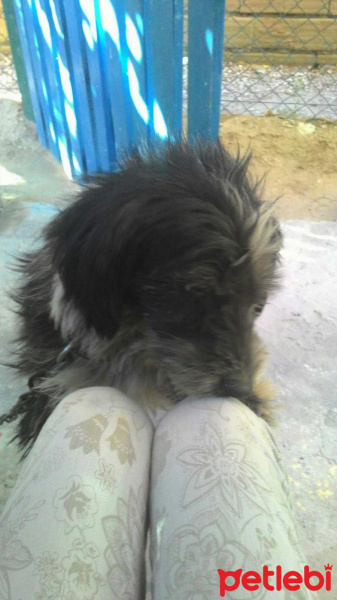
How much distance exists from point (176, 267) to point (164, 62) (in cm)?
120

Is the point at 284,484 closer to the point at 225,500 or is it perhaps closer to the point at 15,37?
the point at 225,500

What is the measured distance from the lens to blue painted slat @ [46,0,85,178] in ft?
8.06

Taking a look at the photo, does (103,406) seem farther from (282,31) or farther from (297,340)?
(282,31)

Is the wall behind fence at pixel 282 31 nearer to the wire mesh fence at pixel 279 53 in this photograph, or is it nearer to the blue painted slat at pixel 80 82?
the wire mesh fence at pixel 279 53

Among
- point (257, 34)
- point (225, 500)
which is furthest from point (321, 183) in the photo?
point (225, 500)

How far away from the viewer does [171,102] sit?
2.15 meters

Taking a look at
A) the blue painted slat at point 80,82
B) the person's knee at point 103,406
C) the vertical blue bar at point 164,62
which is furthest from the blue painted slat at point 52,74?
the person's knee at point 103,406

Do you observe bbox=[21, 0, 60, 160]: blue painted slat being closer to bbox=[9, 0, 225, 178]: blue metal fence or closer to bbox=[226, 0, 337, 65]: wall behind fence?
bbox=[9, 0, 225, 178]: blue metal fence

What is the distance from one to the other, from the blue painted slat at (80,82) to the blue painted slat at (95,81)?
24 millimetres

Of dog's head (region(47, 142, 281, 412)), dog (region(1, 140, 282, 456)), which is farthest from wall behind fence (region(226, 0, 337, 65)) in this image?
dog's head (region(47, 142, 281, 412))

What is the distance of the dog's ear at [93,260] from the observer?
4.23 ft

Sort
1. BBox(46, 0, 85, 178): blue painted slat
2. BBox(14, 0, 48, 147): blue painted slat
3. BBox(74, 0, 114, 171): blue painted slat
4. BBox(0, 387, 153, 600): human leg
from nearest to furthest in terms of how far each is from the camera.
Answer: BBox(0, 387, 153, 600): human leg, BBox(74, 0, 114, 171): blue painted slat, BBox(46, 0, 85, 178): blue painted slat, BBox(14, 0, 48, 147): blue painted slat

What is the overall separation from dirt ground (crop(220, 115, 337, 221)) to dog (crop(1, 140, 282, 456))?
1540 millimetres

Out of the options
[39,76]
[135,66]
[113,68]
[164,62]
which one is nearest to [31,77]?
[39,76]
